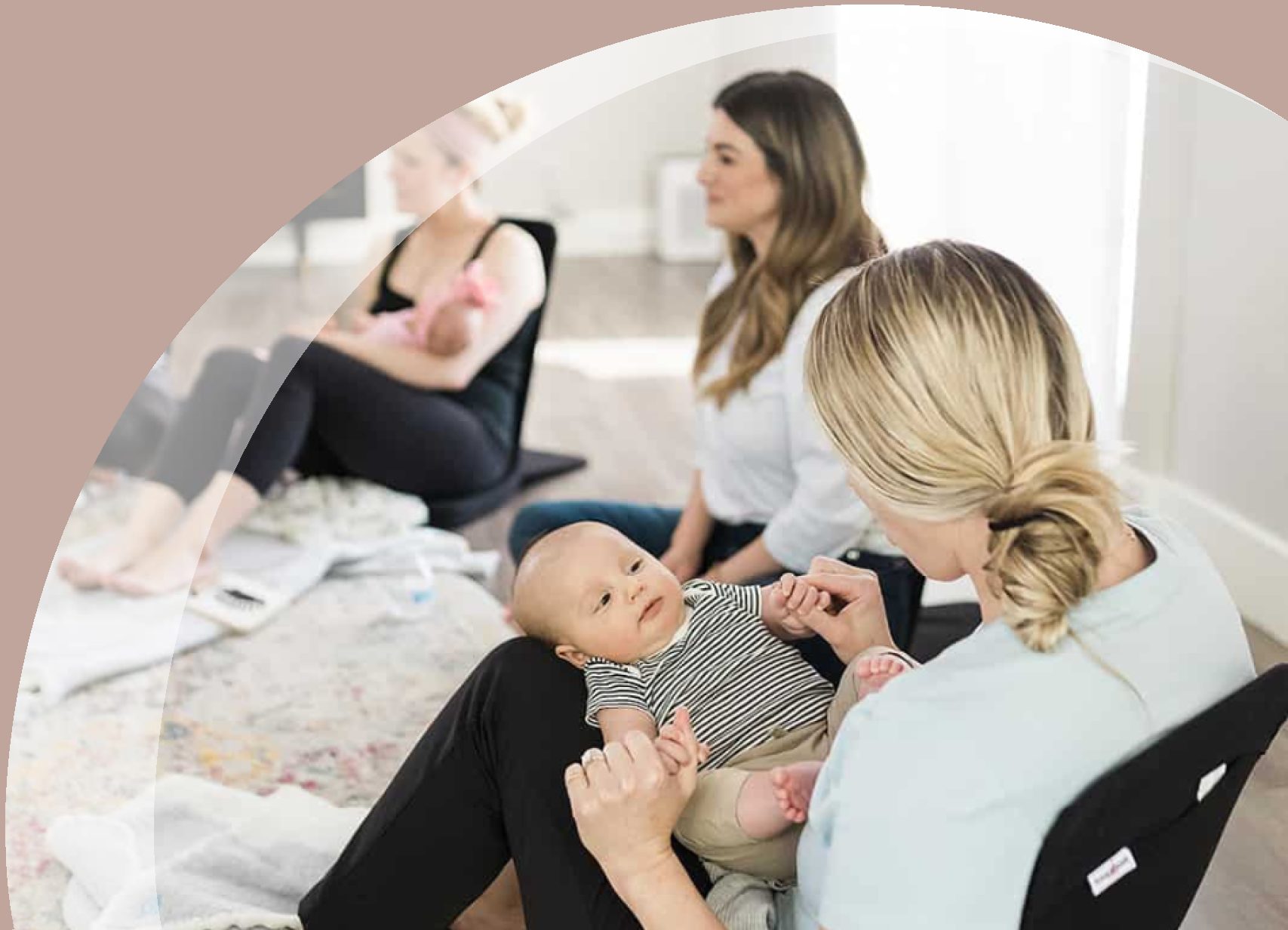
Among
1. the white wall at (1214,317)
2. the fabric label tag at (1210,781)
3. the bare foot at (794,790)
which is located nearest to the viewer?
the fabric label tag at (1210,781)

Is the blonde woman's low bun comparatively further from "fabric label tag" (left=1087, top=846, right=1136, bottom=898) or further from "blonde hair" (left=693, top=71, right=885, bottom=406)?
"blonde hair" (left=693, top=71, right=885, bottom=406)

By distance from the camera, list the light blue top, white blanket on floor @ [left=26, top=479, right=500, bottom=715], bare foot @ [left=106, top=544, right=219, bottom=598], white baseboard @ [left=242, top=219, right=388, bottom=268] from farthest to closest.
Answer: white baseboard @ [left=242, top=219, right=388, bottom=268]
bare foot @ [left=106, top=544, right=219, bottom=598]
white blanket on floor @ [left=26, top=479, right=500, bottom=715]
the light blue top

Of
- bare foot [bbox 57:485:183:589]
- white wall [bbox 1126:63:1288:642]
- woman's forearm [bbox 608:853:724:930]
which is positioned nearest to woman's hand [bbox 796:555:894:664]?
woman's forearm [bbox 608:853:724:930]

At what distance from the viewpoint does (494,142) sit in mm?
2871

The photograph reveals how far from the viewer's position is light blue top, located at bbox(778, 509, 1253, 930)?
925mm

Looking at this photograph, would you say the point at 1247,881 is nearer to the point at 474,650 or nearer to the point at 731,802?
the point at 731,802

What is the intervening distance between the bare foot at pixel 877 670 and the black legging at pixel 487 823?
0.65ft

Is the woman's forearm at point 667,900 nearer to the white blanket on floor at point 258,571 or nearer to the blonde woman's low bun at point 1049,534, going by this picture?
the blonde woman's low bun at point 1049,534

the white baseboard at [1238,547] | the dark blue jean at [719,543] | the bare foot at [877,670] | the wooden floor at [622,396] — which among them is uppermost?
the bare foot at [877,670]

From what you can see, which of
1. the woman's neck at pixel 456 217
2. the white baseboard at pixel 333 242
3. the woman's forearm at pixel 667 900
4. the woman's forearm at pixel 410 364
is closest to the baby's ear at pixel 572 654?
the woman's forearm at pixel 667 900

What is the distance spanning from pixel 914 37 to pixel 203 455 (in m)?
1.36

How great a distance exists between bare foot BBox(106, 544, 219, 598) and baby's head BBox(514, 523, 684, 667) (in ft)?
4.15

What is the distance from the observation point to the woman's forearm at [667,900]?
107 centimetres

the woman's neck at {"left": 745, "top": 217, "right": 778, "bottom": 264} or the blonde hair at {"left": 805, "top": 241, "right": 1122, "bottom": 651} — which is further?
the woman's neck at {"left": 745, "top": 217, "right": 778, "bottom": 264}
